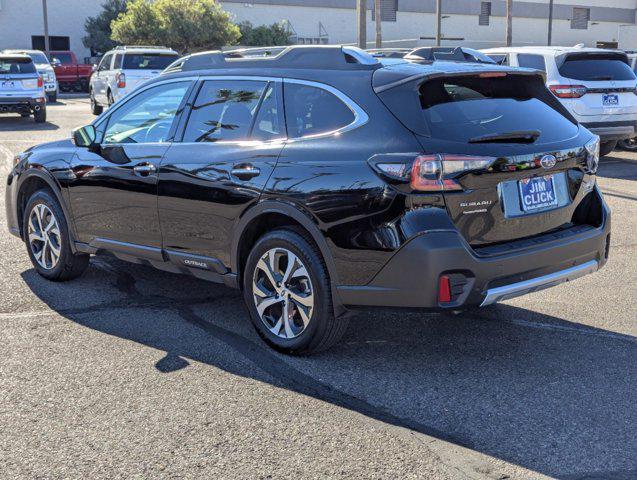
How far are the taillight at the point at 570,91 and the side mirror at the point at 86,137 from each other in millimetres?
8901

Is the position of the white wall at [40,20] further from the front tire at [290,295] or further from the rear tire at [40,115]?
the front tire at [290,295]

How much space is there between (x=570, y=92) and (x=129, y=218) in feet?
30.4

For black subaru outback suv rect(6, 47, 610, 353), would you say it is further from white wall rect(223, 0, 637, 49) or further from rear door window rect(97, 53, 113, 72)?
white wall rect(223, 0, 637, 49)

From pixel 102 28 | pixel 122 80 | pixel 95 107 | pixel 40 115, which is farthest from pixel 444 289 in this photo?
pixel 102 28

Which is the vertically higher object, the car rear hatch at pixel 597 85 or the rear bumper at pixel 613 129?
the car rear hatch at pixel 597 85

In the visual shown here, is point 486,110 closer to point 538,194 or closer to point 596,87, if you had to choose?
point 538,194

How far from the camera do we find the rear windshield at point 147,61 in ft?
74.0

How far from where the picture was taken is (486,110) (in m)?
4.77

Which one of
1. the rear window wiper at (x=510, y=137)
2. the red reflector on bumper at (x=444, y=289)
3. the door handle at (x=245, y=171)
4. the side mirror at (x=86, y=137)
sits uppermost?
the rear window wiper at (x=510, y=137)

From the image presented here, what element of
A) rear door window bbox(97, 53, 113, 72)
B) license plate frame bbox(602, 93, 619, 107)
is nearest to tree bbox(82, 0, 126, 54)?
rear door window bbox(97, 53, 113, 72)

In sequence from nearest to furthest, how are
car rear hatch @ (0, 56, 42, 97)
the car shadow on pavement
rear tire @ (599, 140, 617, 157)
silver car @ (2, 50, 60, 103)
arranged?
the car shadow on pavement < rear tire @ (599, 140, 617, 157) < car rear hatch @ (0, 56, 42, 97) < silver car @ (2, 50, 60, 103)

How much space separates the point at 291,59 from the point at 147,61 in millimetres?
18427

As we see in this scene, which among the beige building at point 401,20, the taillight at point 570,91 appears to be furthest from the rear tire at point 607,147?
the beige building at point 401,20

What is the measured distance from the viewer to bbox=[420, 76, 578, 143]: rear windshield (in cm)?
453
